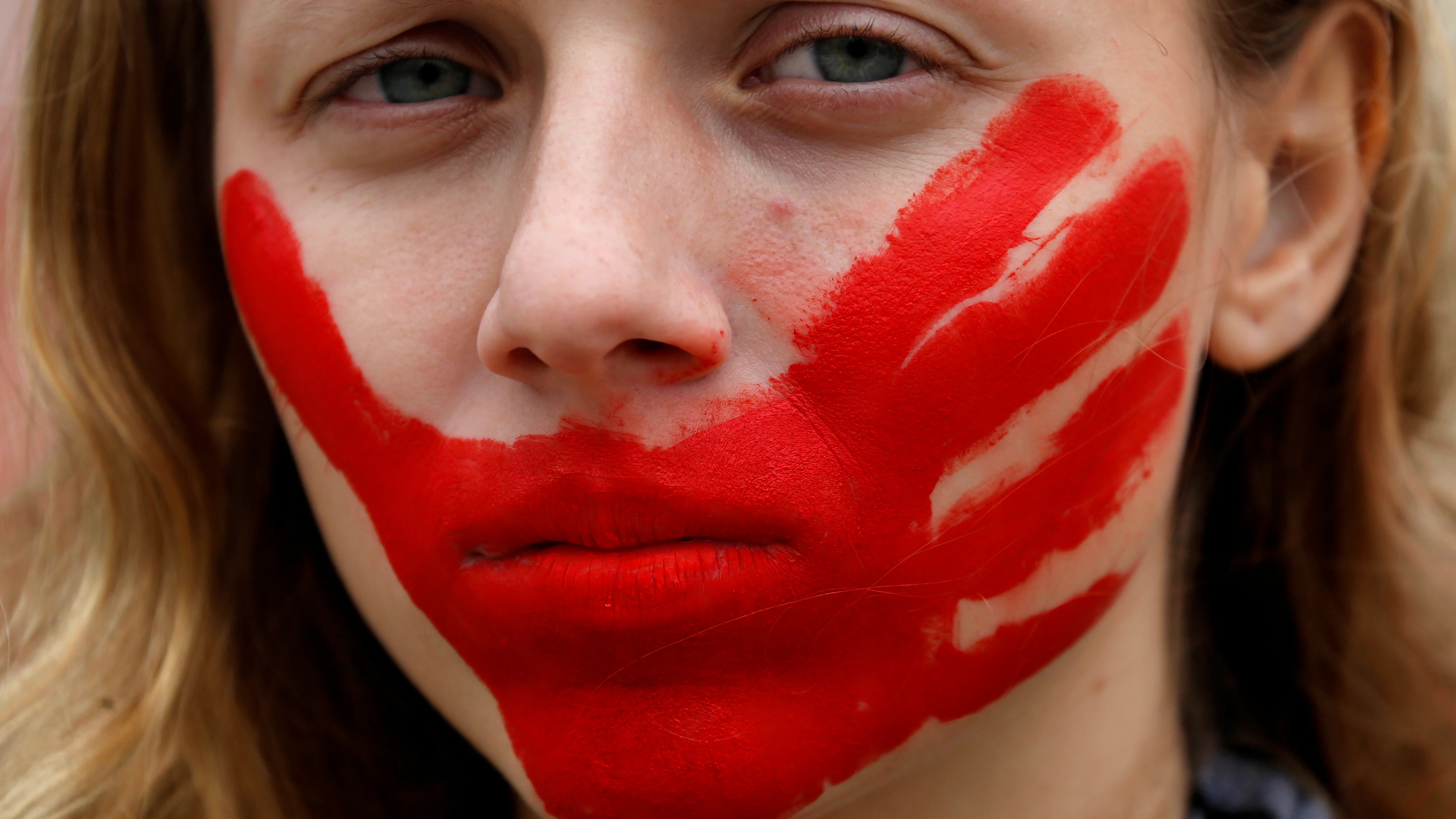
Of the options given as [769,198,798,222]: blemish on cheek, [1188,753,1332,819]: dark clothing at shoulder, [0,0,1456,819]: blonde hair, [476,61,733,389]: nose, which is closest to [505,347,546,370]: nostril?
[476,61,733,389]: nose

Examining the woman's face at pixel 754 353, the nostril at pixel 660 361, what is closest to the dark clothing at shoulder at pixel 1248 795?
the woman's face at pixel 754 353

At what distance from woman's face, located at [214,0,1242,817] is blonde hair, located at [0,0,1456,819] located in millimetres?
362

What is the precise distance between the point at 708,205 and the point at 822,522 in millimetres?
334

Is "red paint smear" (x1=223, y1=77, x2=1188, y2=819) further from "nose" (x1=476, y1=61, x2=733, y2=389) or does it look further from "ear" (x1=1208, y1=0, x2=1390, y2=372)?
"ear" (x1=1208, y1=0, x2=1390, y2=372)

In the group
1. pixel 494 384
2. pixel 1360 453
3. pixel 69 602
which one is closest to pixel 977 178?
pixel 494 384

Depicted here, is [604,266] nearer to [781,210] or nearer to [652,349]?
[652,349]

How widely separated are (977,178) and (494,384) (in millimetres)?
539

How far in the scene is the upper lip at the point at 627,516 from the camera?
1.23 m

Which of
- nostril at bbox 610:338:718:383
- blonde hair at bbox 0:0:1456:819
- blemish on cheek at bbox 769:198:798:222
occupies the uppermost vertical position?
blemish on cheek at bbox 769:198:798:222

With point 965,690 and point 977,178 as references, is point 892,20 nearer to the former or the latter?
point 977,178

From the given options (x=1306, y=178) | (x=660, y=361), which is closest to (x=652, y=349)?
(x=660, y=361)

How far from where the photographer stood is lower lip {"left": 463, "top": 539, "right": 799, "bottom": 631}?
1246 millimetres

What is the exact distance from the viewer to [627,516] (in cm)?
125

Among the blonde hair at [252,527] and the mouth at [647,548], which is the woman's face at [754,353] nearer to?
the mouth at [647,548]
